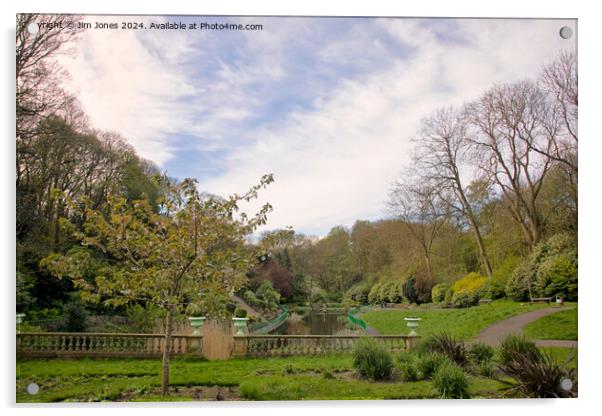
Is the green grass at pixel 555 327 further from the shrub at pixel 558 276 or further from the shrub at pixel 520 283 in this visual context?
the shrub at pixel 520 283

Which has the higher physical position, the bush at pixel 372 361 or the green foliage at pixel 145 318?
the green foliage at pixel 145 318

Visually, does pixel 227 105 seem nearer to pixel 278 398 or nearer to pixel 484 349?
pixel 278 398

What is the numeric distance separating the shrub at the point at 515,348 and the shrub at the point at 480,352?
0.49 ft

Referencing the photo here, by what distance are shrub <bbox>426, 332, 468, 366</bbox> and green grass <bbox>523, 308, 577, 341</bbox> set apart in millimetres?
897

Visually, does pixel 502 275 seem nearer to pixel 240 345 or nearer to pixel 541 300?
pixel 541 300

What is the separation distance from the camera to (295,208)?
20.0 ft

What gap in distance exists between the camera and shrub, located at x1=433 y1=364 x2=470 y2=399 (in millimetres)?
5715

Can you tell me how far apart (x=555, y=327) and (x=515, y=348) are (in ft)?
2.01

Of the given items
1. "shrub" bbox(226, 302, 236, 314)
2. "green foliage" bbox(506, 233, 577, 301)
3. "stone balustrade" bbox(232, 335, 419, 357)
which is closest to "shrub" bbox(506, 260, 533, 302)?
"green foliage" bbox(506, 233, 577, 301)

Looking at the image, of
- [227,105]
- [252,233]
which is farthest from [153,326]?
[227,105]

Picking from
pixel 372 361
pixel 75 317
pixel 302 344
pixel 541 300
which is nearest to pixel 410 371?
pixel 372 361

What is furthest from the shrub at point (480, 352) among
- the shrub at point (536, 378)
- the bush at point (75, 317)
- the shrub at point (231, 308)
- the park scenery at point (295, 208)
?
the bush at point (75, 317)

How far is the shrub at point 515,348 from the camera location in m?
5.96
